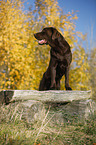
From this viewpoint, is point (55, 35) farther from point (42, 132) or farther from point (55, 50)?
point (42, 132)

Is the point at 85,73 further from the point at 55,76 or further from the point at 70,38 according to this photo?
the point at 55,76

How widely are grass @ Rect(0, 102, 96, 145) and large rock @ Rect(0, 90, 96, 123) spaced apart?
0.16 ft

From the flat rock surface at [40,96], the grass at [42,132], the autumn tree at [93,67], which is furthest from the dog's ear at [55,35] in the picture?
the autumn tree at [93,67]

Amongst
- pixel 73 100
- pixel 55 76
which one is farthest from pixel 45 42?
pixel 73 100

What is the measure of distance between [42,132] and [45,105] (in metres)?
1.02

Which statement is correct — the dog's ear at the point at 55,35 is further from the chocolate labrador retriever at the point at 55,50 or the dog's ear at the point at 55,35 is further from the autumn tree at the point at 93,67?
the autumn tree at the point at 93,67

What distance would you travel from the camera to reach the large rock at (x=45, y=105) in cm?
315

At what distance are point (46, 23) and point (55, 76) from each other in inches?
173

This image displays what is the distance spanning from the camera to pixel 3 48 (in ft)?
21.8

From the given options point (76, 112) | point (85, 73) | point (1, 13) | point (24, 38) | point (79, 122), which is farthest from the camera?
point (85, 73)

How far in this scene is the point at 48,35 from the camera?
3.49 metres

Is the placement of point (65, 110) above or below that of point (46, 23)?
below

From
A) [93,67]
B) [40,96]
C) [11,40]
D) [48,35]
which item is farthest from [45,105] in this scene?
[93,67]

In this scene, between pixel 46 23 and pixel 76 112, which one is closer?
pixel 76 112
